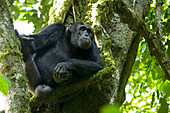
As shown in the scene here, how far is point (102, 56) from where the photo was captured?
13.9 feet

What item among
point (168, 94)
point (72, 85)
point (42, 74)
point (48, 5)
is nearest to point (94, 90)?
point (72, 85)

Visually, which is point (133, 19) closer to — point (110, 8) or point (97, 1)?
point (110, 8)

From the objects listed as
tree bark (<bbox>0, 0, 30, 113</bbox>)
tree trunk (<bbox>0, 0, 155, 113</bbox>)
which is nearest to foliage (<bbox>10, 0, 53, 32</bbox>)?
tree trunk (<bbox>0, 0, 155, 113</bbox>)

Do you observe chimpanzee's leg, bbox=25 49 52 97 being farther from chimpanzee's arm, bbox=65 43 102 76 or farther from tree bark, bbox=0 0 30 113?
tree bark, bbox=0 0 30 113

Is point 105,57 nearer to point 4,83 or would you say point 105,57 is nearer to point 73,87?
point 73,87

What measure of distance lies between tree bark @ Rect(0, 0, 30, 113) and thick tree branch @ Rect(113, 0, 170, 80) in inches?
104

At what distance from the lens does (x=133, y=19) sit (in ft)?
15.8

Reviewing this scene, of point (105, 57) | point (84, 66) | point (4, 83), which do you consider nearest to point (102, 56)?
point (105, 57)

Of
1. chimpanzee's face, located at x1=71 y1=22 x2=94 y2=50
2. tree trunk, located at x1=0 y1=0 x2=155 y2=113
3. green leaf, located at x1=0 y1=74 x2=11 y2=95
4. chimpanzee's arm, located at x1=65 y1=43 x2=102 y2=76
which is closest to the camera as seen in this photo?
green leaf, located at x1=0 y1=74 x2=11 y2=95

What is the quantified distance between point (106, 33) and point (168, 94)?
271 cm

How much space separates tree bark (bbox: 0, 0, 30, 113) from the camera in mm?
2309

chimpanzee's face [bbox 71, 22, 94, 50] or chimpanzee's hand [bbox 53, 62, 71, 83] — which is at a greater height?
chimpanzee's face [bbox 71, 22, 94, 50]

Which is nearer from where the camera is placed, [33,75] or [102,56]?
[33,75]

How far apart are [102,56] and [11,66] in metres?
2.05
